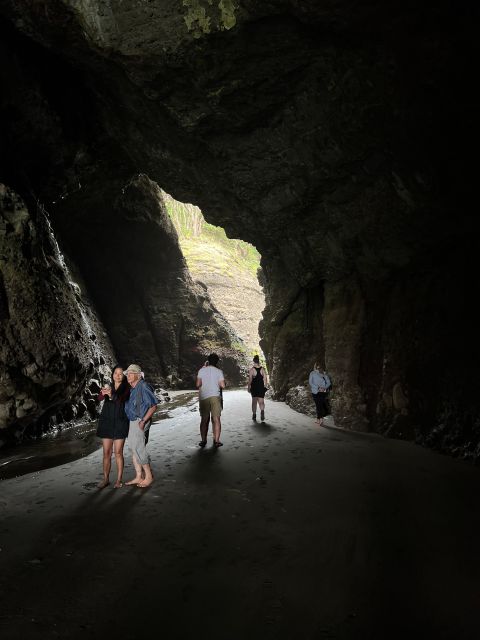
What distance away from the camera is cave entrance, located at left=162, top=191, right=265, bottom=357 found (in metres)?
69.0

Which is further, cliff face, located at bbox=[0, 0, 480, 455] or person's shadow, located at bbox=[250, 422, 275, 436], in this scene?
person's shadow, located at bbox=[250, 422, 275, 436]

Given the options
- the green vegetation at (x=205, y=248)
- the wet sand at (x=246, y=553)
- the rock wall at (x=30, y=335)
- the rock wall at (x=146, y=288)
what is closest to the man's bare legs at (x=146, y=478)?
the wet sand at (x=246, y=553)

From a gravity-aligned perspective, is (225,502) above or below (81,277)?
below

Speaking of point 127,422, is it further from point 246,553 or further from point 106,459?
point 246,553

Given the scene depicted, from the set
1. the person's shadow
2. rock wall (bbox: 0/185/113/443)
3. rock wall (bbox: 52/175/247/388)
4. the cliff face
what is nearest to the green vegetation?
rock wall (bbox: 52/175/247/388)

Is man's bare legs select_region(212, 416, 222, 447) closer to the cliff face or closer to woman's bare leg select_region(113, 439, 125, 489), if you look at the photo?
woman's bare leg select_region(113, 439, 125, 489)

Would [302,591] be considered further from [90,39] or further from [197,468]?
[90,39]

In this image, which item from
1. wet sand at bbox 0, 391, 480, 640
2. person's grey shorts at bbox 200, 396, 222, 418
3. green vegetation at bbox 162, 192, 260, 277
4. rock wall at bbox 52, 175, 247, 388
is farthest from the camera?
green vegetation at bbox 162, 192, 260, 277

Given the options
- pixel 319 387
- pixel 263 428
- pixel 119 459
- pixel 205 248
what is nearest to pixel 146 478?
pixel 119 459

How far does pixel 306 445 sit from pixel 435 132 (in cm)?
649

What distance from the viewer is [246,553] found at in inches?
143

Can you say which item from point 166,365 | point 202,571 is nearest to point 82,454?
point 202,571

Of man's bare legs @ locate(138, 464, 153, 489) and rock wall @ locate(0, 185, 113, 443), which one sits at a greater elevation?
rock wall @ locate(0, 185, 113, 443)

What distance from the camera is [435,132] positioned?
7.58 meters
